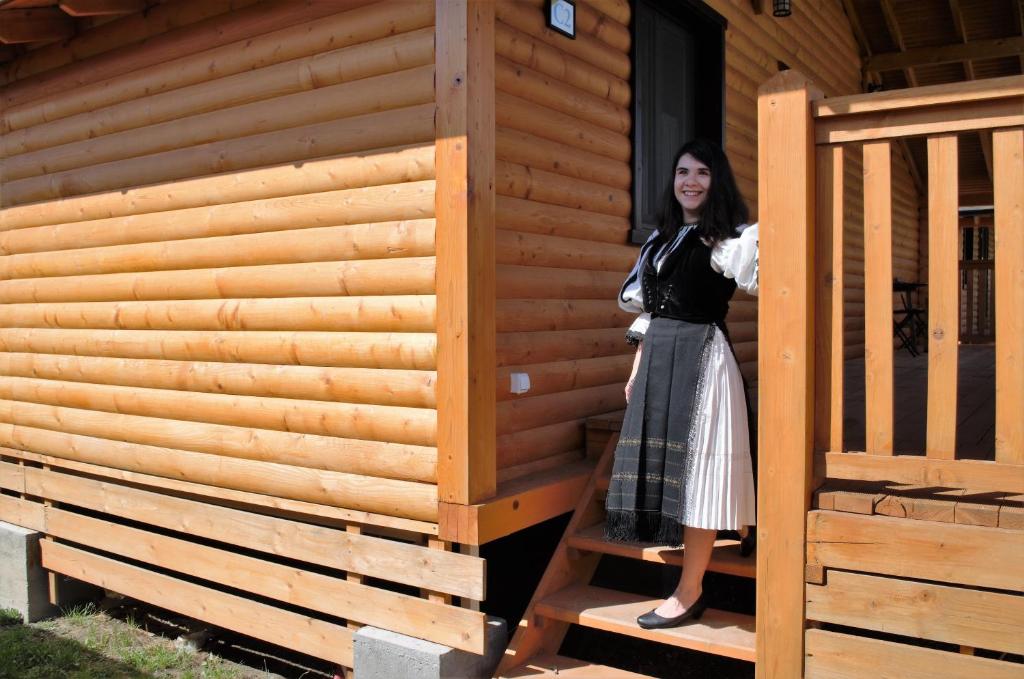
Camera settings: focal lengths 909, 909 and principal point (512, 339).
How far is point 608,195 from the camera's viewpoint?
4789 millimetres

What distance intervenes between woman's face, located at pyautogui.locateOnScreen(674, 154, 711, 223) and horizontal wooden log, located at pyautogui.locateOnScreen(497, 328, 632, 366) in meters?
0.97

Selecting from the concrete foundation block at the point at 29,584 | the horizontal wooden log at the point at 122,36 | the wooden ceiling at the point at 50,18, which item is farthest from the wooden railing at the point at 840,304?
the concrete foundation block at the point at 29,584

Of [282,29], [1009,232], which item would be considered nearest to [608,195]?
[282,29]

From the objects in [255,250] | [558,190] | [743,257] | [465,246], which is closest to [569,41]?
[558,190]

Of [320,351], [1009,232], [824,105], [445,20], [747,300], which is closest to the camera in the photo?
[1009,232]

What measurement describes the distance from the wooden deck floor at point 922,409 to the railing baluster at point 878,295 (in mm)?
772

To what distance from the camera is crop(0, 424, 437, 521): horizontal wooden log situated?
3852 mm

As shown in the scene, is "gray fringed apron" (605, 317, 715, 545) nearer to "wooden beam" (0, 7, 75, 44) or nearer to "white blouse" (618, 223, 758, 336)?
"white blouse" (618, 223, 758, 336)

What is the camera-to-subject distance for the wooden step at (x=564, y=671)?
350 centimetres

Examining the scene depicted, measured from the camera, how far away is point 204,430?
473cm

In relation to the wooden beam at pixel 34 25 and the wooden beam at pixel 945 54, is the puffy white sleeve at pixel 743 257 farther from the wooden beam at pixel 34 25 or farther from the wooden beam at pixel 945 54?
the wooden beam at pixel 945 54

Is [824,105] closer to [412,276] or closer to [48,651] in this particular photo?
[412,276]

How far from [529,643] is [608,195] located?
91.4 inches

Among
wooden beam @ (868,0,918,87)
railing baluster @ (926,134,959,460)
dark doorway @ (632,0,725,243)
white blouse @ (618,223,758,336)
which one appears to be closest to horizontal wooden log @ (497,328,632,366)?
dark doorway @ (632,0,725,243)
